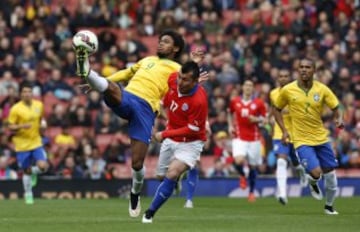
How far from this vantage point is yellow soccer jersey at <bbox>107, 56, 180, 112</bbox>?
58.0 ft

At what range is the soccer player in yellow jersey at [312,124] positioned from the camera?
1975cm

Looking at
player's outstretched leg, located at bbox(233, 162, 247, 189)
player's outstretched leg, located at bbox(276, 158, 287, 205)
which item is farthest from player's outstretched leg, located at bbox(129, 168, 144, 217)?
player's outstretched leg, located at bbox(233, 162, 247, 189)

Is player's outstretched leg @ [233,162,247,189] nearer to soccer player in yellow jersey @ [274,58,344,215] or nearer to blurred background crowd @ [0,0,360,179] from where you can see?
blurred background crowd @ [0,0,360,179]

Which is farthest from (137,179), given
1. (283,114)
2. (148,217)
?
(283,114)

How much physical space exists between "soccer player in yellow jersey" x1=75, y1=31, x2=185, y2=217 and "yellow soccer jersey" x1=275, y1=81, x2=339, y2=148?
2.74m

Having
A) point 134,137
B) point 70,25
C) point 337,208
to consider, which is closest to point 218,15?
point 70,25

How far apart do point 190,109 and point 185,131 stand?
36 centimetres

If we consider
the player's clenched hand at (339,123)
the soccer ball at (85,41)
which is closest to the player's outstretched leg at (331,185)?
the player's clenched hand at (339,123)

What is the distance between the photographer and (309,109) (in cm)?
2006

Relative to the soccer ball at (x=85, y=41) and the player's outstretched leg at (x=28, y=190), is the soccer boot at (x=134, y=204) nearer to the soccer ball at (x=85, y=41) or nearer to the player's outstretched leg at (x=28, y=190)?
the soccer ball at (x=85, y=41)

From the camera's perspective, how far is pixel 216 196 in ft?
100

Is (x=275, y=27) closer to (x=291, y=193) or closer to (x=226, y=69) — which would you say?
(x=226, y=69)

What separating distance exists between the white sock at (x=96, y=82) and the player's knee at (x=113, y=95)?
0.53 feet

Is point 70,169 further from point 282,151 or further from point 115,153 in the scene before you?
point 282,151
